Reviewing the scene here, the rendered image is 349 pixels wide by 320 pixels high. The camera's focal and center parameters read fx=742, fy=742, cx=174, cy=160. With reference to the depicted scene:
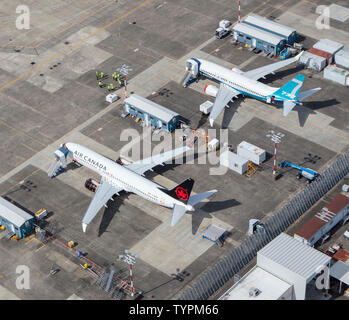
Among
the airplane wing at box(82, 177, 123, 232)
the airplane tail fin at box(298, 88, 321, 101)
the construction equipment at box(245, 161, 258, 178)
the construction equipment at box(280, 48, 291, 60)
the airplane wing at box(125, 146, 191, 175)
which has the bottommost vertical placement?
the airplane wing at box(82, 177, 123, 232)

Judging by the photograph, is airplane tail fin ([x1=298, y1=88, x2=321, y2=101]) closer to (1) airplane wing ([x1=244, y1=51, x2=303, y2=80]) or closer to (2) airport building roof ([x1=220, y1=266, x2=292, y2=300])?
(1) airplane wing ([x1=244, y1=51, x2=303, y2=80])

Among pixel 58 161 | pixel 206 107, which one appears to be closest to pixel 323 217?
pixel 206 107

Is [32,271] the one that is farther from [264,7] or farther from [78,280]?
[264,7]

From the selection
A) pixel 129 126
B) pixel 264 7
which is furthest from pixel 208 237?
pixel 264 7

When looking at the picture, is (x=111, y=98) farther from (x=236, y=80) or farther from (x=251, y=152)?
(x=251, y=152)

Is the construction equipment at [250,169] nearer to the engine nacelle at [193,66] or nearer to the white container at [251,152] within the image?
the white container at [251,152]

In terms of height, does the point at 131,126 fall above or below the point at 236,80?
below

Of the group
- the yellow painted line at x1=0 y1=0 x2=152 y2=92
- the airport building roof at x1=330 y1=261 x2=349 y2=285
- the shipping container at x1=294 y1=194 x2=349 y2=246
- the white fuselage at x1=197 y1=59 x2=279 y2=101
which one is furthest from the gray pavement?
the airport building roof at x1=330 y1=261 x2=349 y2=285
